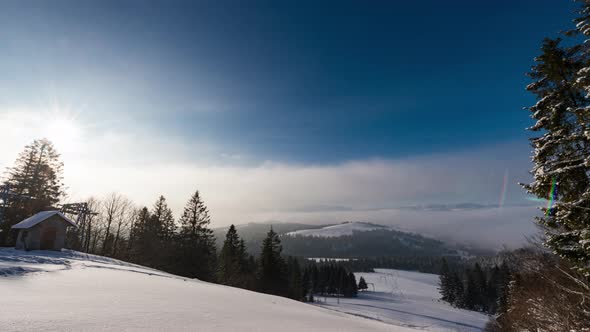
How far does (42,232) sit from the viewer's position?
20625 millimetres

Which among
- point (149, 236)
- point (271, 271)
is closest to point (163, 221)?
point (149, 236)

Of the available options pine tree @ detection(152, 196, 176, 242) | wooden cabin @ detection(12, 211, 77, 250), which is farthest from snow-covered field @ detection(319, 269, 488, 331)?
wooden cabin @ detection(12, 211, 77, 250)

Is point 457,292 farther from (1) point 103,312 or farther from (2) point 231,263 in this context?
(1) point 103,312

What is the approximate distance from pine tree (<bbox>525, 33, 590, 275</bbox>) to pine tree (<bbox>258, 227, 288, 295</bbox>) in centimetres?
3385

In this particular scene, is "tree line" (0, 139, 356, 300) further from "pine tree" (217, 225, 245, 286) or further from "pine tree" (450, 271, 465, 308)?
"pine tree" (450, 271, 465, 308)

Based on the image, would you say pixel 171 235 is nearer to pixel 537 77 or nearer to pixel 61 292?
pixel 61 292

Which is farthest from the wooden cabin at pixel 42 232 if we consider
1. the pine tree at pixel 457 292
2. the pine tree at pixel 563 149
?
the pine tree at pixel 457 292

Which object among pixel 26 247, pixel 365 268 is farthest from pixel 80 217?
pixel 365 268

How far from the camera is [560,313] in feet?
32.7

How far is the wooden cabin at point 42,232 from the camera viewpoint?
2008 centimetres

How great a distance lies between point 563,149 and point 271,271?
3677 cm

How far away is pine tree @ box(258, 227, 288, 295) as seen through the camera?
38.6 metres

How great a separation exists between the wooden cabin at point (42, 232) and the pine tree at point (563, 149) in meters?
31.8

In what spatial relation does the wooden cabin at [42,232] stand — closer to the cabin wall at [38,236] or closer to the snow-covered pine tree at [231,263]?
the cabin wall at [38,236]
